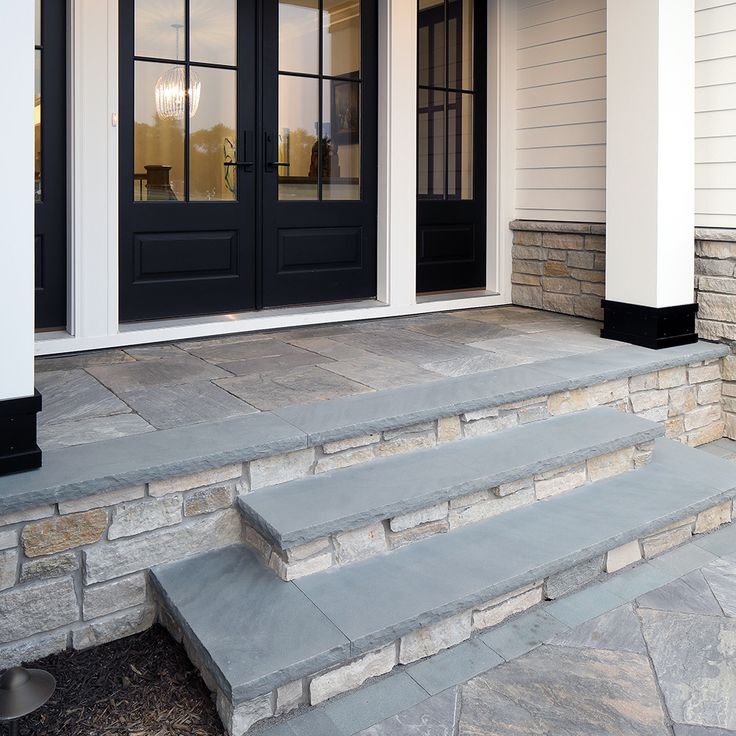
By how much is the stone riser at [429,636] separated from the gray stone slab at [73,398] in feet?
2.90

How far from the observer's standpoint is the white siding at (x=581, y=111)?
4.30 meters

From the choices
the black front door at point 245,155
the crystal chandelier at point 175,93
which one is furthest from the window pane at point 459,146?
the crystal chandelier at point 175,93

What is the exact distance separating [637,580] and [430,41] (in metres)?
3.88

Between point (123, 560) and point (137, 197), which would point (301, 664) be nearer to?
point (123, 560)

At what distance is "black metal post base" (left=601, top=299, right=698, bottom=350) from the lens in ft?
14.2

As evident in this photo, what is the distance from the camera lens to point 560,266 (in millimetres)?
5422

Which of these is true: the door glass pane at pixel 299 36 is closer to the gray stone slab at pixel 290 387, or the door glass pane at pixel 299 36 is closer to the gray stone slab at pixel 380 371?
the gray stone slab at pixel 380 371

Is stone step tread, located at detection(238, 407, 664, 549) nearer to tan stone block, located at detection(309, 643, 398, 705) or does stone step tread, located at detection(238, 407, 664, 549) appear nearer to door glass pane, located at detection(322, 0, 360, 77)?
tan stone block, located at detection(309, 643, 398, 705)

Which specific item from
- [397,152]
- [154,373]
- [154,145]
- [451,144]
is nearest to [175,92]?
[154,145]

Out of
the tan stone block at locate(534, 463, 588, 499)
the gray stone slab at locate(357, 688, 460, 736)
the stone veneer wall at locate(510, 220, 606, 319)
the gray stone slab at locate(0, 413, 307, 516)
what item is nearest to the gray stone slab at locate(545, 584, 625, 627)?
the tan stone block at locate(534, 463, 588, 499)

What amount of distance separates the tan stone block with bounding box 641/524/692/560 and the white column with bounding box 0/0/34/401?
2221mm

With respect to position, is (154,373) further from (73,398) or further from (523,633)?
(523,633)

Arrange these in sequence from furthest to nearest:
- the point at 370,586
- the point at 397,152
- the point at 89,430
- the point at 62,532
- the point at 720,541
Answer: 1. the point at 397,152
2. the point at 720,541
3. the point at 89,430
4. the point at 370,586
5. the point at 62,532

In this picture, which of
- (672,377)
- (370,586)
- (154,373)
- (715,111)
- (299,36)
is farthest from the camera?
(299,36)
